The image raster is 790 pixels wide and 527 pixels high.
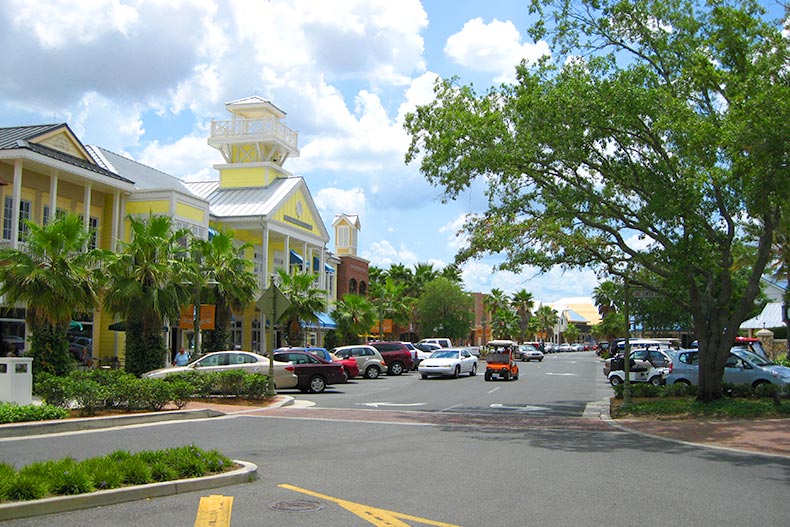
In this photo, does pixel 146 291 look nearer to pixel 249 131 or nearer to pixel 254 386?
pixel 254 386

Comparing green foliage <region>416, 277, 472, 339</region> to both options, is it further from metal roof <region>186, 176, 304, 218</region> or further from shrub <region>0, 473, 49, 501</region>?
shrub <region>0, 473, 49, 501</region>

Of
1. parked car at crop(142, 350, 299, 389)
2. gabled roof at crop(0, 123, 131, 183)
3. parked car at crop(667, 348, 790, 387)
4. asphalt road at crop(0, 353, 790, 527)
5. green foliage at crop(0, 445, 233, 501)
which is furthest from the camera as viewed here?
gabled roof at crop(0, 123, 131, 183)

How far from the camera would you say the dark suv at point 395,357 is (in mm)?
35938

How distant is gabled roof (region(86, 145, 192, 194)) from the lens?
106ft

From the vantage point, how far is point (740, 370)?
21.7 metres

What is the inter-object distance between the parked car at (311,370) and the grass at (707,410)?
30.6 feet

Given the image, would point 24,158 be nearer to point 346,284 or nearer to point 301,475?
point 301,475

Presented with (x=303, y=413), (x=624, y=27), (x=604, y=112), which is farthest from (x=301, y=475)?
(x=624, y=27)

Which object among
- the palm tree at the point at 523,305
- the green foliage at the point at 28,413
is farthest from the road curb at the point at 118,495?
the palm tree at the point at 523,305

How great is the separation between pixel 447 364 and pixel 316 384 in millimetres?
9696

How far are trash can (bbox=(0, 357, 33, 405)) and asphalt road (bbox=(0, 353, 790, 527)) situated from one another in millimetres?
2381

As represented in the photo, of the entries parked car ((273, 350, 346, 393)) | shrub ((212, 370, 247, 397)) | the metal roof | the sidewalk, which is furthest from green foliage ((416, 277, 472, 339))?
the sidewalk

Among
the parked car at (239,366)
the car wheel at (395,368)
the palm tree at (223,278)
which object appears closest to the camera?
the parked car at (239,366)

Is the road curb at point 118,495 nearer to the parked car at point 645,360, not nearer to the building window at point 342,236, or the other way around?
the parked car at point 645,360
